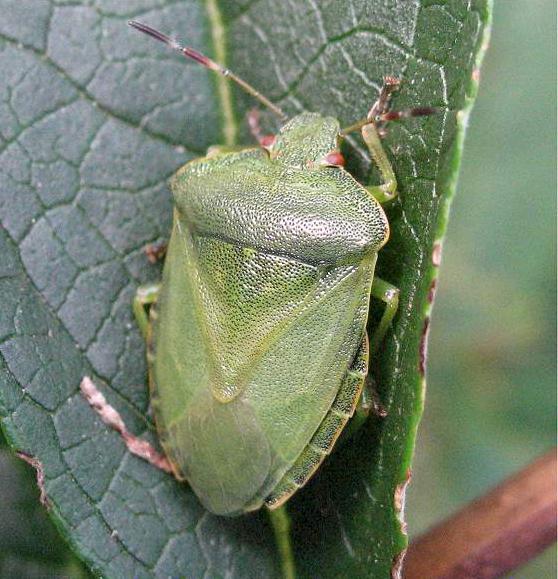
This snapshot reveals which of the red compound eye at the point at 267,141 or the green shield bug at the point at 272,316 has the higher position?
the red compound eye at the point at 267,141

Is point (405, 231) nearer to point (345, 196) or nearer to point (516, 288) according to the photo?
point (345, 196)

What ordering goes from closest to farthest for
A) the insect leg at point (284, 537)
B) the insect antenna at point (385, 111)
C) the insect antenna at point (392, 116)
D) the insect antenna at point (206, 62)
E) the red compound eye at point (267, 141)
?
the insect antenna at point (392, 116), the insect antenna at point (385, 111), the insect leg at point (284, 537), the insect antenna at point (206, 62), the red compound eye at point (267, 141)

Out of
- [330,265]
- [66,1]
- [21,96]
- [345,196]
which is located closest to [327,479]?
[330,265]

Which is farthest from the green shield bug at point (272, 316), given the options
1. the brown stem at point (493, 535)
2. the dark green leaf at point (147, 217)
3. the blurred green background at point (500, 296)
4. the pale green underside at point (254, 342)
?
the blurred green background at point (500, 296)

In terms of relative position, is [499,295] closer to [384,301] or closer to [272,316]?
[384,301]

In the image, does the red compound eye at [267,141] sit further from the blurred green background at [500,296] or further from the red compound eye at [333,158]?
the blurred green background at [500,296]

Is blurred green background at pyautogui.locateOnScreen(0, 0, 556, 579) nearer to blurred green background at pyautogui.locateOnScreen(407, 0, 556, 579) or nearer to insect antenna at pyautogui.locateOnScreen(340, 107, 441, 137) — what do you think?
blurred green background at pyautogui.locateOnScreen(407, 0, 556, 579)

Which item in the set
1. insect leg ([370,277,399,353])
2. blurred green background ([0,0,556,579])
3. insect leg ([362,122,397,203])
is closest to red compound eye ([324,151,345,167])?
insect leg ([362,122,397,203])

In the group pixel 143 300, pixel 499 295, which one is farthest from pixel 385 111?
pixel 499 295
